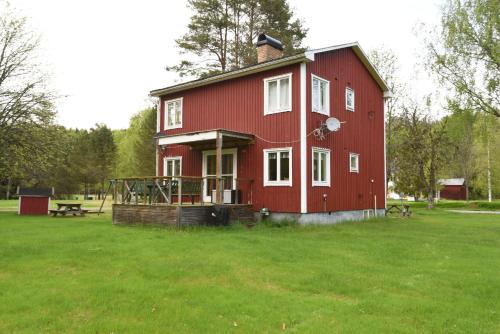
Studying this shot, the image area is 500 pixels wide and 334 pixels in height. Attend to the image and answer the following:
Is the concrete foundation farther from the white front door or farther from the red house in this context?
the white front door

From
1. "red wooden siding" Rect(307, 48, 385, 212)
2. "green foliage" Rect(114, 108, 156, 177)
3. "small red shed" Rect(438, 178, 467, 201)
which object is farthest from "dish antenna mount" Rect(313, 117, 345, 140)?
"small red shed" Rect(438, 178, 467, 201)

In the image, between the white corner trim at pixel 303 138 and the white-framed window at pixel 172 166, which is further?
the white-framed window at pixel 172 166

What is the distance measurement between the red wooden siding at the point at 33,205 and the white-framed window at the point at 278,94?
13519 millimetres

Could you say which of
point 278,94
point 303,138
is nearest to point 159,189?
point 303,138

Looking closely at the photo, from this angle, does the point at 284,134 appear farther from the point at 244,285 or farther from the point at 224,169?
the point at 244,285

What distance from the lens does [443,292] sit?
5977 mm

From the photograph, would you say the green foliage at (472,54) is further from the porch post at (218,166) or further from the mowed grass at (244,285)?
the porch post at (218,166)

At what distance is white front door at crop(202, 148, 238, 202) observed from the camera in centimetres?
→ 1633

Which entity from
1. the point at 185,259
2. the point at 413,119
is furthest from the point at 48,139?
the point at 413,119

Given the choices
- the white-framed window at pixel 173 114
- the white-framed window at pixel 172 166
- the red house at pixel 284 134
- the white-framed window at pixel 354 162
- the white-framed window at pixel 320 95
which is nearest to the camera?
the red house at pixel 284 134

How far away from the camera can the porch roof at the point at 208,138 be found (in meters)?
14.1

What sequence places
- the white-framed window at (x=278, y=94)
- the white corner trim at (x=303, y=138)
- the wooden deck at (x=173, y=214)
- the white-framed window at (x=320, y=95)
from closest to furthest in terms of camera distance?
the wooden deck at (x=173, y=214)
the white corner trim at (x=303, y=138)
the white-framed window at (x=278, y=94)
the white-framed window at (x=320, y=95)

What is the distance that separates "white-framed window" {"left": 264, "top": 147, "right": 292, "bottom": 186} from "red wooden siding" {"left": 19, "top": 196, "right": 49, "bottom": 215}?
13140 mm

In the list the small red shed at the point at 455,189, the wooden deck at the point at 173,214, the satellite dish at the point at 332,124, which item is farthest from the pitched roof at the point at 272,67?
the small red shed at the point at 455,189
